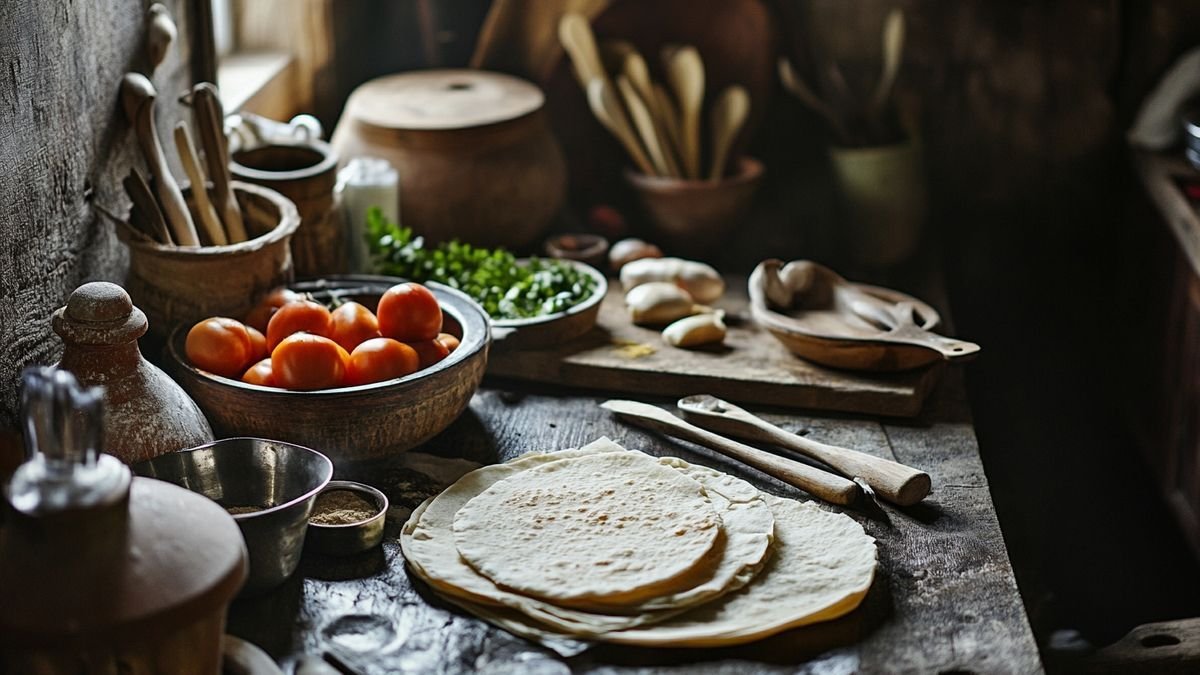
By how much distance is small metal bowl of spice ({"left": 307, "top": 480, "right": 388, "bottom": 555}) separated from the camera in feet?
4.48

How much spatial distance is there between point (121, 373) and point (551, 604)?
1.84ft

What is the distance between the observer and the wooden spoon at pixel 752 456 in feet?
4.97

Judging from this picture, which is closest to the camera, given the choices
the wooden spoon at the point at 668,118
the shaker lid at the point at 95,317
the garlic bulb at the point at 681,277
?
the shaker lid at the point at 95,317

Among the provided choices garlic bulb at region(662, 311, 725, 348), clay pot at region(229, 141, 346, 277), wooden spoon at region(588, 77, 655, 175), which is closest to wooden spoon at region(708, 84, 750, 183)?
wooden spoon at region(588, 77, 655, 175)

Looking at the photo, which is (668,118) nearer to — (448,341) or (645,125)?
(645,125)

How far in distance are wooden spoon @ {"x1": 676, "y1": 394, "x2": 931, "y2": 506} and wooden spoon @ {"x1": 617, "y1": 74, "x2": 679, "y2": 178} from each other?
0.85 meters

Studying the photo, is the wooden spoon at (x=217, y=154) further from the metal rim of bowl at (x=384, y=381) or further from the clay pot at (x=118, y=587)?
the clay pot at (x=118, y=587)

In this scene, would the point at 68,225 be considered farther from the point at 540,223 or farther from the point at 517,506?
the point at 540,223

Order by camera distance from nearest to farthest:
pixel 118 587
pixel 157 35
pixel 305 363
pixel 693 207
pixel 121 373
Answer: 1. pixel 118 587
2. pixel 121 373
3. pixel 305 363
4. pixel 157 35
5. pixel 693 207

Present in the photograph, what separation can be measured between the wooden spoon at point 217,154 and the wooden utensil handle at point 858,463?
30.1 inches

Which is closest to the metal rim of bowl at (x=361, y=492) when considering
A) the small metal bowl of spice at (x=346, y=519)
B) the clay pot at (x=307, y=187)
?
the small metal bowl of spice at (x=346, y=519)

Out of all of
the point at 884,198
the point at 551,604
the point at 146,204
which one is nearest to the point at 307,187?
the point at 146,204

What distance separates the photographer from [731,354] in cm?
197

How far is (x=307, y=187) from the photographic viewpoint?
1.91 metres
